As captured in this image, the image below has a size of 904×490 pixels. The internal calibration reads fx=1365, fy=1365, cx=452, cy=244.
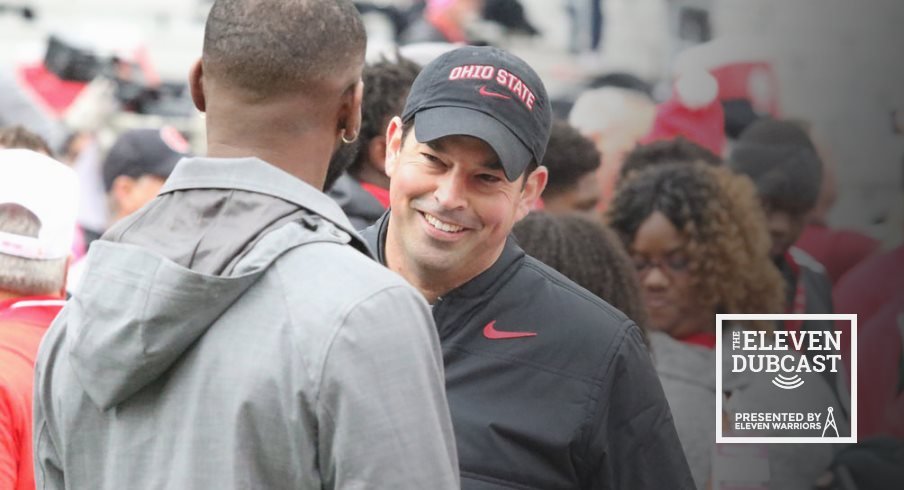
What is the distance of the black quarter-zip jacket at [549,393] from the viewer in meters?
2.31

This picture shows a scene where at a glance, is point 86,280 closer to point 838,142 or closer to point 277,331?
point 277,331

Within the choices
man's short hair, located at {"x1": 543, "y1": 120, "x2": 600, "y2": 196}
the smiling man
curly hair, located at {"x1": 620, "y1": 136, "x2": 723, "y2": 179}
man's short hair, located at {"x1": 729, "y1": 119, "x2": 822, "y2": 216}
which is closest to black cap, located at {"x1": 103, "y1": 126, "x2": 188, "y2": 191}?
man's short hair, located at {"x1": 543, "y1": 120, "x2": 600, "y2": 196}

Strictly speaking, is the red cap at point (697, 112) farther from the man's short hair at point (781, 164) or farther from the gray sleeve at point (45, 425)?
the gray sleeve at point (45, 425)

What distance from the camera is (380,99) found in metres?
3.61

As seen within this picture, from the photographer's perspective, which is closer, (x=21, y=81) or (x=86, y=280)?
(x=86, y=280)

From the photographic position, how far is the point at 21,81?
5.69 metres

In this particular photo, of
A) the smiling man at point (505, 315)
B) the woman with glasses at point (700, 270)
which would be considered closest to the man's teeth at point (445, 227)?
the smiling man at point (505, 315)

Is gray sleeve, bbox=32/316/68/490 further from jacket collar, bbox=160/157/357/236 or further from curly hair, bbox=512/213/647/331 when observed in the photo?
curly hair, bbox=512/213/647/331

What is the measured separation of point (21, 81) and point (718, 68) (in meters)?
3.13

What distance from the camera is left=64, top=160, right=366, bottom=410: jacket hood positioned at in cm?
160

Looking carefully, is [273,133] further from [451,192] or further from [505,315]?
[505,315]

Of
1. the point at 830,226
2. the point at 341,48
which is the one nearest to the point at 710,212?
the point at 830,226

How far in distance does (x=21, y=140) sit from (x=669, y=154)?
1960 mm

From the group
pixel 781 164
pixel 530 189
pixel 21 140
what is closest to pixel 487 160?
pixel 530 189
